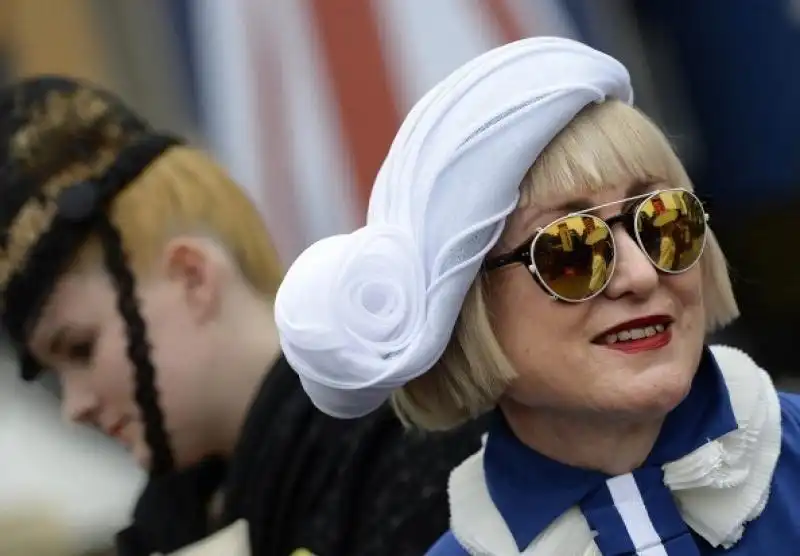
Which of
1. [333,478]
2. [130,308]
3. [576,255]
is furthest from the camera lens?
[130,308]

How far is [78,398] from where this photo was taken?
1401 millimetres

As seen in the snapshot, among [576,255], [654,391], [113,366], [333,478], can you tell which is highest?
[576,255]

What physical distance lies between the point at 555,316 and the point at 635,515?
0.57ft

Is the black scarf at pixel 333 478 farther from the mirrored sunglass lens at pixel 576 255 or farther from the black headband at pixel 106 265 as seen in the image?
the mirrored sunglass lens at pixel 576 255

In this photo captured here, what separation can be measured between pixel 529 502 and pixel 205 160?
788 millimetres

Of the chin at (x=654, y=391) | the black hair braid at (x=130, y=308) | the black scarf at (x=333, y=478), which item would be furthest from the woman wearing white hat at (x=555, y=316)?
the black hair braid at (x=130, y=308)

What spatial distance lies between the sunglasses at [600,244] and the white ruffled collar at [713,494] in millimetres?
148

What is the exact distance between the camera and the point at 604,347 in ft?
2.72

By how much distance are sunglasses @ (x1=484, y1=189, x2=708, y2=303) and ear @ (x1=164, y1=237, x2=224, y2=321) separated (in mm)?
596

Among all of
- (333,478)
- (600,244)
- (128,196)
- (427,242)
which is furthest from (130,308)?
(600,244)

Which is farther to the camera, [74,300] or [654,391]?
A: [74,300]

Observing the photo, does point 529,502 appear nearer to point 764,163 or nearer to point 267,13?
point 764,163

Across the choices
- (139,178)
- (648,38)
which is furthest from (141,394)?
(648,38)

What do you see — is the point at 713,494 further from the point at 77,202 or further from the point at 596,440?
the point at 77,202
